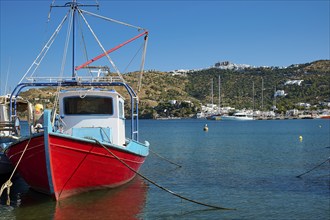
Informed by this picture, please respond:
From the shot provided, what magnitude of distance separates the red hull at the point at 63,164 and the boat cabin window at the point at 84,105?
87.8 inches

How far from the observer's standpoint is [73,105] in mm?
18219

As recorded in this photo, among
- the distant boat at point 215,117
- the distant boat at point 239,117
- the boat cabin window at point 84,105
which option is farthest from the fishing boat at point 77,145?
the distant boat at point 215,117

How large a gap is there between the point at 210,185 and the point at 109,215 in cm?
690

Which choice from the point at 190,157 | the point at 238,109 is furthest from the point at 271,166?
the point at 238,109

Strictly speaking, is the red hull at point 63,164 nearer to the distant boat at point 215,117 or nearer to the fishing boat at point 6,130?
the fishing boat at point 6,130

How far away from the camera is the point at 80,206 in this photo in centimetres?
1572

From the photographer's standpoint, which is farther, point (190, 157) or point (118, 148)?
point (190, 157)

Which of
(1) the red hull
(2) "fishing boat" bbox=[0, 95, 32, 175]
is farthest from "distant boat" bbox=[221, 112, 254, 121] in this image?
(1) the red hull

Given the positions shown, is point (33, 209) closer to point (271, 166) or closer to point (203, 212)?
point (203, 212)

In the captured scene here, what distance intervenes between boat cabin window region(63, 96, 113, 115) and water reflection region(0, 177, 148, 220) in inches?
128

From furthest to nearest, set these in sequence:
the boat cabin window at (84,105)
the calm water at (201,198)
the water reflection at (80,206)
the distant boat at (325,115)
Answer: the distant boat at (325,115), the boat cabin window at (84,105), the calm water at (201,198), the water reflection at (80,206)

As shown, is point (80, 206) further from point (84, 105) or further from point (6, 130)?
point (6, 130)

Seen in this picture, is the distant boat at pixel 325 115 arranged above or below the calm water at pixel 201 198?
above

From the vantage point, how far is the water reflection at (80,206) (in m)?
14.9
